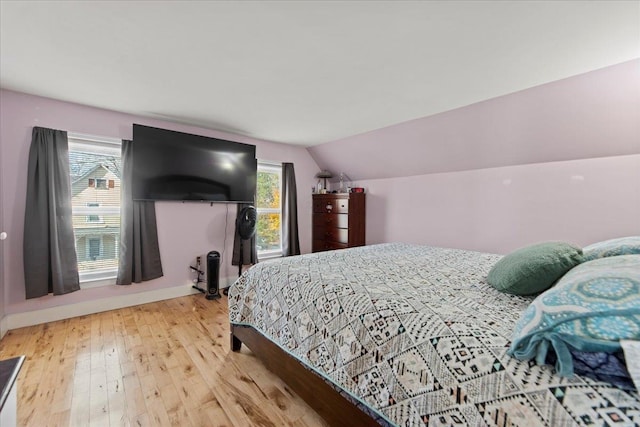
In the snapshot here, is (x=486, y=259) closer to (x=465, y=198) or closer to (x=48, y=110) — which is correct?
(x=465, y=198)

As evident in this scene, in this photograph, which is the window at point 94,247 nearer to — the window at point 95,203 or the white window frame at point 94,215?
the window at point 95,203

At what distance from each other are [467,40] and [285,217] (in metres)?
3.47

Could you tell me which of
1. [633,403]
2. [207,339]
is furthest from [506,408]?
[207,339]

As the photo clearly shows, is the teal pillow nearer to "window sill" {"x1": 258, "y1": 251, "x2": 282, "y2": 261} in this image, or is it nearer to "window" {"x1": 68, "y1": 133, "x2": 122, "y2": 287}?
"window sill" {"x1": 258, "y1": 251, "x2": 282, "y2": 261}

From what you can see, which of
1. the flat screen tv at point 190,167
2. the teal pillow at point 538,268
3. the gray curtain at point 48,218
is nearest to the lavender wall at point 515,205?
the teal pillow at point 538,268

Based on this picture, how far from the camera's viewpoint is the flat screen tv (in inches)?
125

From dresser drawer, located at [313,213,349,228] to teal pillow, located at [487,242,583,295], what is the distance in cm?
300

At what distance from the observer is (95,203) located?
123 inches

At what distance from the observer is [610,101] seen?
2.23 meters

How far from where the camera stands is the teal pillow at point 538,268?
1361mm

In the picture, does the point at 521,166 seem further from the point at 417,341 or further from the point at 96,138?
the point at 96,138

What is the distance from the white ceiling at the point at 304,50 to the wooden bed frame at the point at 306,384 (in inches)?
78.6

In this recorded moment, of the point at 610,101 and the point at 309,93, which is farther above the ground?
the point at 309,93

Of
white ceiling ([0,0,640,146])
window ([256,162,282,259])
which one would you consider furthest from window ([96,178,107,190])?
window ([256,162,282,259])
